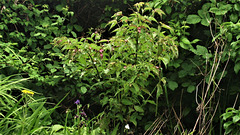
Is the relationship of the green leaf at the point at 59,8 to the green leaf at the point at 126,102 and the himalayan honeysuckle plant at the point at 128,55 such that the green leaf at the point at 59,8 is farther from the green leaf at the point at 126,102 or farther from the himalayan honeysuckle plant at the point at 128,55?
the green leaf at the point at 126,102

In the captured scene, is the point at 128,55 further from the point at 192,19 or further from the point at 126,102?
the point at 192,19

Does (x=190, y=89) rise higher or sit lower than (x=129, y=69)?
lower

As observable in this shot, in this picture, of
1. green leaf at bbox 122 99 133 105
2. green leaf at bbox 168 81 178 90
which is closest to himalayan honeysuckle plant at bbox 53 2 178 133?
green leaf at bbox 122 99 133 105

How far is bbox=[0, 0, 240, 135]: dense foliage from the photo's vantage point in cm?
227

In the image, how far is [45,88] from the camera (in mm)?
3129

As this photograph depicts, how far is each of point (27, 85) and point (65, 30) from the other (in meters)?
0.77

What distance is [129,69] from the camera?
2312mm

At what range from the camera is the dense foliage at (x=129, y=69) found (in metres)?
2.27

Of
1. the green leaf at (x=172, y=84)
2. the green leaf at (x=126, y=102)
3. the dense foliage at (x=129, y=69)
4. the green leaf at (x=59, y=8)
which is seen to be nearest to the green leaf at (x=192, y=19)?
the dense foliage at (x=129, y=69)

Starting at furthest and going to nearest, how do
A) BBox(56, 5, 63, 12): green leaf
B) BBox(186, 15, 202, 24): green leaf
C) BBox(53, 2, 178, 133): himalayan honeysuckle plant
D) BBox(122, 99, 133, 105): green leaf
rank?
BBox(56, 5, 63, 12): green leaf → BBox(186, 15, 202, 24): green leaf → BBox(122, 99, 133, 105): green leaf → BBox(53, 2, 178, 133): himalayan honeysuckle plant

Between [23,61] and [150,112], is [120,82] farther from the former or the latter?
[23,61]

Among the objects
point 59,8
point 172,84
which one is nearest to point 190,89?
point 172,84

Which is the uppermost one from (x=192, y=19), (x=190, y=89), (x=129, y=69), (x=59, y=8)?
(x=59, y=8)

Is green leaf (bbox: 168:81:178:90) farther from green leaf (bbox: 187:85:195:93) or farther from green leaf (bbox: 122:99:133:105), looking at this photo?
green leaf (bbox: 122:99:133:105)
